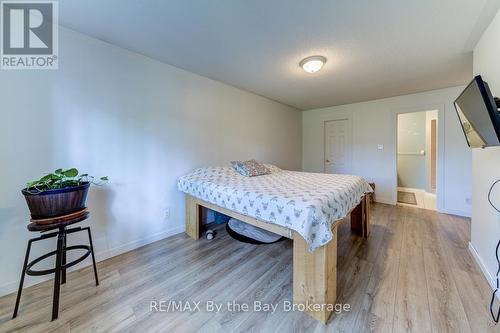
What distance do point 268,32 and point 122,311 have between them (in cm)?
259

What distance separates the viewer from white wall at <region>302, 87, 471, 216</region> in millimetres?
3254

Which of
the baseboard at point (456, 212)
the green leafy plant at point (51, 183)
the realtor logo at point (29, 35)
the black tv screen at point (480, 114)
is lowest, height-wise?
the baseboard at point (456, 212)

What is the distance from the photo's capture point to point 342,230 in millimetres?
2697

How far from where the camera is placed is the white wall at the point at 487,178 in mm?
1528

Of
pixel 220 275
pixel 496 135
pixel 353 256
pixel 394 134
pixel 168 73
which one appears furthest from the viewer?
pixel 394 134

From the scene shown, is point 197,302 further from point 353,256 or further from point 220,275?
point 353,256

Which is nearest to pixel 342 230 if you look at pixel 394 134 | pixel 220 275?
pixel 220 275

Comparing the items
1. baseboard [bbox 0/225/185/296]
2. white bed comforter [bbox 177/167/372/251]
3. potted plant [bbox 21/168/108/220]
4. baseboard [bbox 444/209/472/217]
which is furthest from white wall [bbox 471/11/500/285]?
potted plant [bbox 21/168/108/220]

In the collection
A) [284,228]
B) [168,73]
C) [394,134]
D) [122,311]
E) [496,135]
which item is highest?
[168,73]

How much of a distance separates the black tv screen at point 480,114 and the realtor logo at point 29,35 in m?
3.14

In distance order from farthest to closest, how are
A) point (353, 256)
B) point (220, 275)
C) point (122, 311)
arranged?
point (353, 256) < point (220, 275) < point (122, 311)

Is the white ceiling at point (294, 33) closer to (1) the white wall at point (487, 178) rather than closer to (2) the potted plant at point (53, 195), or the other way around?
(1) the white wall at point (487, 178)

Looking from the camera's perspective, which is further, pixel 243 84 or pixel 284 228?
pixel 243 84

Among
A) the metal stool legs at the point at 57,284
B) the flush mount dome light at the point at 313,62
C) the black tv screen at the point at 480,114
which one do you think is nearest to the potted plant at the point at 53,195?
the metal stool legs at the point at 57,284
